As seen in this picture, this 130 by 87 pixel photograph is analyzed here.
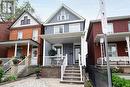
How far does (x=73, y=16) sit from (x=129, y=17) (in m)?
7.01

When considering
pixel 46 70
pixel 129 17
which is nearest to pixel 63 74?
pixel 46 70

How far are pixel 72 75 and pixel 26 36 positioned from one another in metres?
11.3

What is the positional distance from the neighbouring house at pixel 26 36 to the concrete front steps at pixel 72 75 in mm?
7215

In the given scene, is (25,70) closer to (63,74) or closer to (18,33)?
(63,74)

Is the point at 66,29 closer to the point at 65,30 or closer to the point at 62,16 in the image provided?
the point at 65,30

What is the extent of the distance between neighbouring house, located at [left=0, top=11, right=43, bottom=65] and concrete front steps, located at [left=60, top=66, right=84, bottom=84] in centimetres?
722

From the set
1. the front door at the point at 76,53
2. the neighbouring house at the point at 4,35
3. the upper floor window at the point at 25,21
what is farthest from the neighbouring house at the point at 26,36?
the front door at the point at 76,53

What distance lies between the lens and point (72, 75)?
433 inches

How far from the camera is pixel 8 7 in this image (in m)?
32.6

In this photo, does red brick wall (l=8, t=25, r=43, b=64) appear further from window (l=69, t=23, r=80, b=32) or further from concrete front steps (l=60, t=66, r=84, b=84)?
concrete front steps (l=60, t=66, r=84, b=84)

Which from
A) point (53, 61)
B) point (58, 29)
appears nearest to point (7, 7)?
point (58, 29)

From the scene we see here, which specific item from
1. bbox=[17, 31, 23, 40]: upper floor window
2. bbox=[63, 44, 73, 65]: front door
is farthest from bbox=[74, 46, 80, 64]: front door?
bbox=[17, 31, 23, 40]: upper floor window

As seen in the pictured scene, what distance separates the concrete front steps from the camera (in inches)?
394

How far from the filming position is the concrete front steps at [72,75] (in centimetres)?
1001
